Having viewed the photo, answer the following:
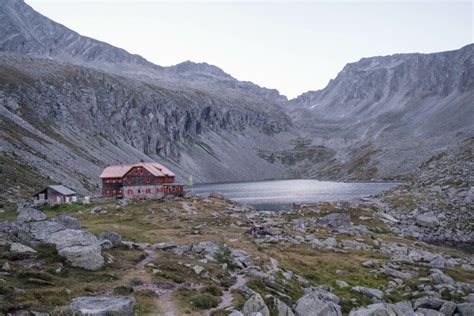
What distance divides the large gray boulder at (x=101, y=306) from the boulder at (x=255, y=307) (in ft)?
20.9

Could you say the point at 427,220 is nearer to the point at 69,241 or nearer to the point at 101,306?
the point at 69,241

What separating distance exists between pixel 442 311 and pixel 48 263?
27.1 metres

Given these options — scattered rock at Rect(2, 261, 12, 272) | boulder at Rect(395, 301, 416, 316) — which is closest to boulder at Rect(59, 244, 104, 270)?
scattered rock at Rect(2, 261, 12, 272)

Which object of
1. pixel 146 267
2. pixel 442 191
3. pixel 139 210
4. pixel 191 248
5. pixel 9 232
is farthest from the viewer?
pixel 442 191

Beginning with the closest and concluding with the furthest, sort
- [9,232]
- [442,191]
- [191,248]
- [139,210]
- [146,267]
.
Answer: [146,267]
[9,232]
[191,248]
[139,210]
[442,191]

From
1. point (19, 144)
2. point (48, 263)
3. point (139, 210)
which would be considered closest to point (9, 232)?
point (48, 263)

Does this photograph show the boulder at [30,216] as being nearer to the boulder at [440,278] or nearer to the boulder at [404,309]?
the boulder at [404,309]

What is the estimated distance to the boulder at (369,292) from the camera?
106ft

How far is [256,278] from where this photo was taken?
3002cm

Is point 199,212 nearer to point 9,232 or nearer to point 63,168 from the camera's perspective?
point 9,232

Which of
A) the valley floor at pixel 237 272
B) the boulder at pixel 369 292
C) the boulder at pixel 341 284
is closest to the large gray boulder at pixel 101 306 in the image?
the valley floor at pixel 237 272

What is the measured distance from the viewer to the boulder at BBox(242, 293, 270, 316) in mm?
23234

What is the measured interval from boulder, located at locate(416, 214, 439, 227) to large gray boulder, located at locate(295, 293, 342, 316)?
49437 mm

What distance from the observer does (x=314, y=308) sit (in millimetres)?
25734
